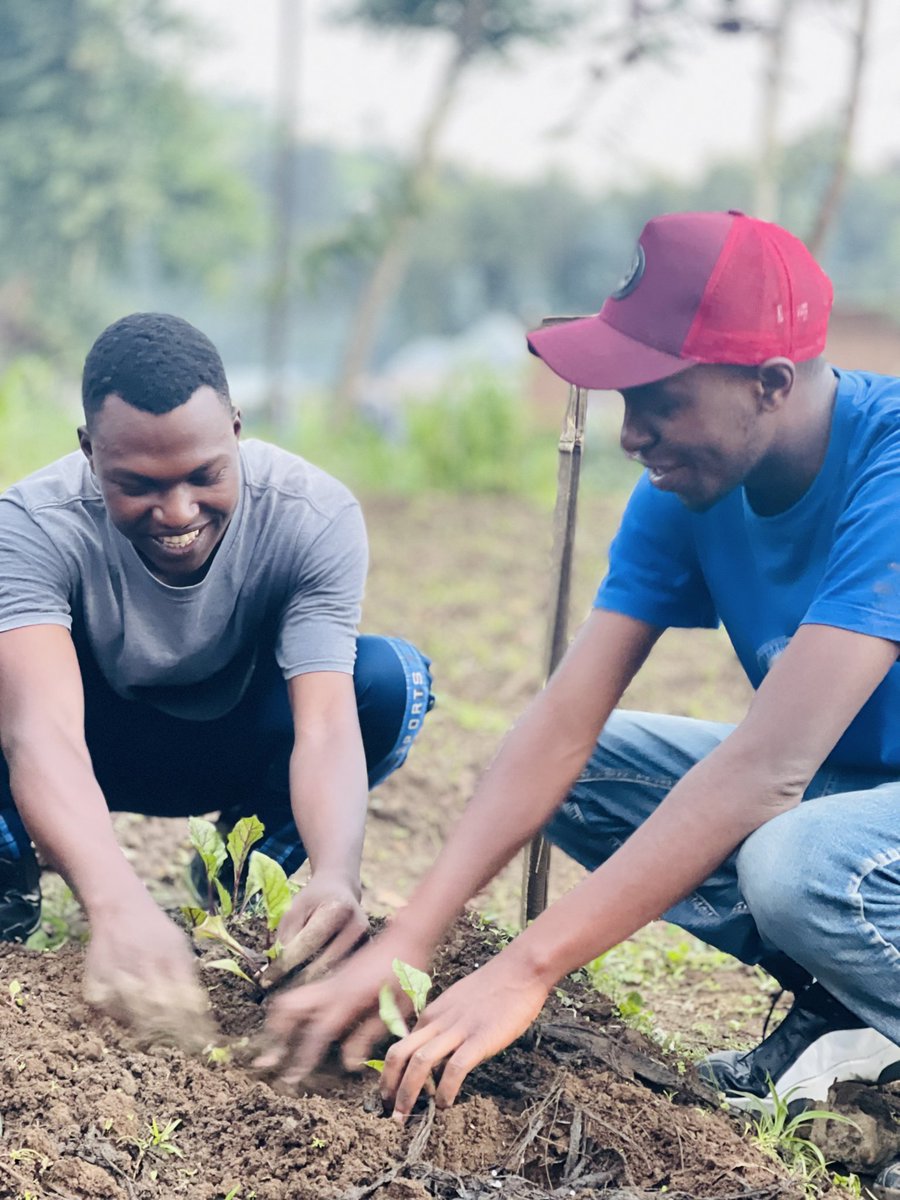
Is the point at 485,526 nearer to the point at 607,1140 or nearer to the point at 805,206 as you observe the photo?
the point at 607,1140

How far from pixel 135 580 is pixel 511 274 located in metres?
35.0

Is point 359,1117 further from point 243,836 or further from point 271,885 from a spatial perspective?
point 243,836

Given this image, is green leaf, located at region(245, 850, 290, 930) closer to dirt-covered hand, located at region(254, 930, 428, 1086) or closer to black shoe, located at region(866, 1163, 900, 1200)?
dirt-covered hand, located at region(254, 930, 428, 1086)

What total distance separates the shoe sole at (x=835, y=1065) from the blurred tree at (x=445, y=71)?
1015 centimetres

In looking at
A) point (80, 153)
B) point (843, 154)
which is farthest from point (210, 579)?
point (80, 153)

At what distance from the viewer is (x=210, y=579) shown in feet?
8.31

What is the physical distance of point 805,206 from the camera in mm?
28266

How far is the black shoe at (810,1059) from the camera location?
7.34 feet

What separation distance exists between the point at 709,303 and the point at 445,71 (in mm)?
11295

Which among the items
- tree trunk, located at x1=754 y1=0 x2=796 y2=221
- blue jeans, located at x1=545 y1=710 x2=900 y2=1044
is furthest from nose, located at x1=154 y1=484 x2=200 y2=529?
tree trunk, located at x1=754 y1=0 x2=796 y2=221

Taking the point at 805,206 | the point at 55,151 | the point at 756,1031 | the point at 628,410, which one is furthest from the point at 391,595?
the point at 805,206

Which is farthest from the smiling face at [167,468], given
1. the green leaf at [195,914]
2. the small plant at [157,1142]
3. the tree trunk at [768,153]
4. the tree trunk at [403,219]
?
the tree trunk at [403,219]

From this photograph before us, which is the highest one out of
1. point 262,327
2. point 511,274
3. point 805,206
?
point 805,206

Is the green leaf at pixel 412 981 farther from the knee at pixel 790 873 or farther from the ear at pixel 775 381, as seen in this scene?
the ear at pixel 775 381
